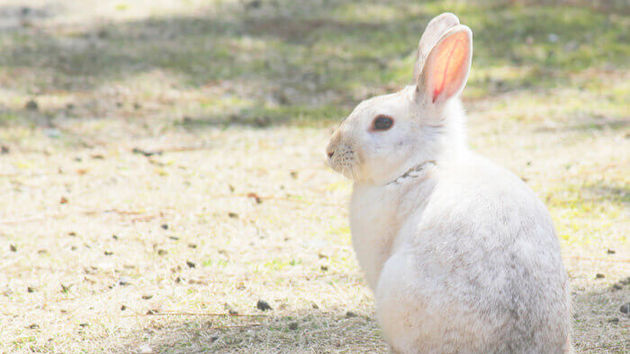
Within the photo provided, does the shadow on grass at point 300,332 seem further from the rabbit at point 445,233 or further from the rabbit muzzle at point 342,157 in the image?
the rabbit muzzle at point 342,157

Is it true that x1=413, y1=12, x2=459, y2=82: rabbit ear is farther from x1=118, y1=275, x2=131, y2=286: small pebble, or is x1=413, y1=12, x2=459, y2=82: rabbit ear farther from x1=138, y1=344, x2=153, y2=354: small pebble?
x1=118, y1=275, x2=131, y2=286: small pebble

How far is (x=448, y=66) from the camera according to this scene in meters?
3.45

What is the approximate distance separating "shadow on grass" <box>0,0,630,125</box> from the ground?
32 mm

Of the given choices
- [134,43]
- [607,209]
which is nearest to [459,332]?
[607,209]

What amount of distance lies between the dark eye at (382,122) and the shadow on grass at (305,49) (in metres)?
3.78

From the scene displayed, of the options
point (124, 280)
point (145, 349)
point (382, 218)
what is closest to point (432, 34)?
point (382, 218)

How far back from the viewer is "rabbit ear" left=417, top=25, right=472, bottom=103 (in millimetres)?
3381

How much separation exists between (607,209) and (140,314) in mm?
3041

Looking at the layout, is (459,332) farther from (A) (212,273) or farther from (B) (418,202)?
(A) (212,273)

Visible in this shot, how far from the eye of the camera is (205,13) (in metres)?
10.1

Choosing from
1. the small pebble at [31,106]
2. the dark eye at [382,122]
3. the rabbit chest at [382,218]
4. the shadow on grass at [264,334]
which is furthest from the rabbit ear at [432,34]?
the small pebble at [31,106]

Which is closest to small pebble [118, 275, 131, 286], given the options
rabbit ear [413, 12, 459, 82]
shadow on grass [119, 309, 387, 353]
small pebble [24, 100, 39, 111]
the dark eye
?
shadow on grass [119, 309, 387, 353]

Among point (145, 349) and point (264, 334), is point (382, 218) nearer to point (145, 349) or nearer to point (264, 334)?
→ point (264, 334)

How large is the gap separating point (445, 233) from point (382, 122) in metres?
0.70
